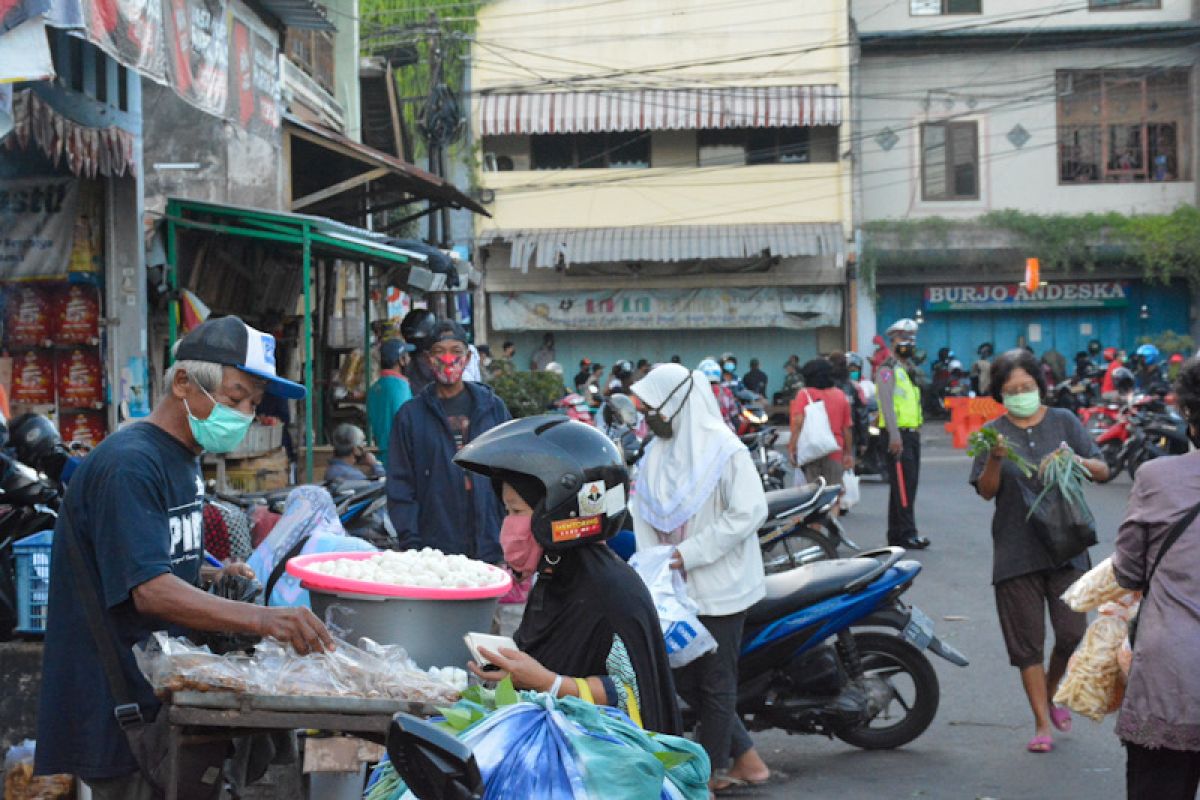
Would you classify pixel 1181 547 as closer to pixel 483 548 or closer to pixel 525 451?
pixel 525 451

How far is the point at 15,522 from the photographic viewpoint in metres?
5.71

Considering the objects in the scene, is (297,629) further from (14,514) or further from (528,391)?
(528,391)

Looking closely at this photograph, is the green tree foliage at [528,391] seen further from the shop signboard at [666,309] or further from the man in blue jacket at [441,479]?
the shop signboard at [666,309]

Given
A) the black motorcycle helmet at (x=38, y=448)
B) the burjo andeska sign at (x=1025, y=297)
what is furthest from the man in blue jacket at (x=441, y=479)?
the burjo andeska sign at (x=1025, y=297)

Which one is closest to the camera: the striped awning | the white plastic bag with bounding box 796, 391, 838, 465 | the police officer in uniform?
the police officer in uniform

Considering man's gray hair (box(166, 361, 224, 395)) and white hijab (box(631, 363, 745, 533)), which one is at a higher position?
man's gray hair (box(166, 361, 224, 395))

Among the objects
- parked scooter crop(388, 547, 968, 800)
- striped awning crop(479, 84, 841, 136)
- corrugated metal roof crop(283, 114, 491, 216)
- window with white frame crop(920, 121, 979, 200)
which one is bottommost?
parked scooter crop(388, 547, 968, 800)

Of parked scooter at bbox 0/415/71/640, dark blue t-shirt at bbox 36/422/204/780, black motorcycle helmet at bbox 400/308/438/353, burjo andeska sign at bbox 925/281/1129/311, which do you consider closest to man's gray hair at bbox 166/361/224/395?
dark blue t-shirt at bbox 36/422/204/780

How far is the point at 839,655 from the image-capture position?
6.86m

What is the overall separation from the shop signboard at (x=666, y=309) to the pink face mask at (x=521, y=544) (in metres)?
31.8

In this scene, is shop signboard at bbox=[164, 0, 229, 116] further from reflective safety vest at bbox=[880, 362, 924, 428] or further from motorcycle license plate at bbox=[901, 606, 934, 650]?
reflective safety vest at bbox=[880, 362, 924, 428]

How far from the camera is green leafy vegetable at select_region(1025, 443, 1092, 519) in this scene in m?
6.81

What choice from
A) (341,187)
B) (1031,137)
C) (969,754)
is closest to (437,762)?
(969,754)

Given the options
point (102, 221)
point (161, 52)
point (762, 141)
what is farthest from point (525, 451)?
point (762, 141)
